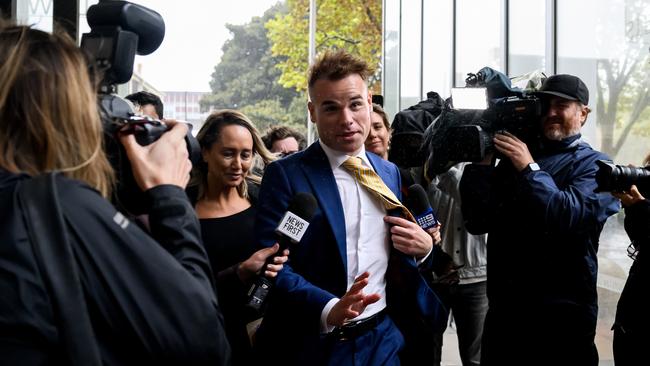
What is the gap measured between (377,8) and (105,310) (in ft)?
40.9

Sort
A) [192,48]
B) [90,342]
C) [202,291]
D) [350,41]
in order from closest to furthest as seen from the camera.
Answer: [90,342]
[202,291]
[192,48]
[350,41]

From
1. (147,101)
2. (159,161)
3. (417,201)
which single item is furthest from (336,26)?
(159,161)

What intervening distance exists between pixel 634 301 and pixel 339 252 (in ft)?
3.96

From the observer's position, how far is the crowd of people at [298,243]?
0.99m

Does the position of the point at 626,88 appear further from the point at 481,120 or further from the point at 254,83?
the point at 254,83

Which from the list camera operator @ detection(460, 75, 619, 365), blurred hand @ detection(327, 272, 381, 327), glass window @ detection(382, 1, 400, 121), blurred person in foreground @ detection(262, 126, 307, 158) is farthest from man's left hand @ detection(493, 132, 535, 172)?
glass window @ detection(382, 1, 400, 121)

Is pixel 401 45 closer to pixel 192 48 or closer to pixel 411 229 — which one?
pixel 192 48

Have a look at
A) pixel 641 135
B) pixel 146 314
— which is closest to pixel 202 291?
pixel 146 314

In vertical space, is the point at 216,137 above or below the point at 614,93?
below

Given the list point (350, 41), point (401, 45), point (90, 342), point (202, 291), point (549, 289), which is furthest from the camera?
point (350, 41)

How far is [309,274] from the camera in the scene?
191cm

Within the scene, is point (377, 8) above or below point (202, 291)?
above

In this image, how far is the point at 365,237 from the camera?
1936mm

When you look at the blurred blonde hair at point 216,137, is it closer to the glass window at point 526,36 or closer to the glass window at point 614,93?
the glass window at point 614,93
